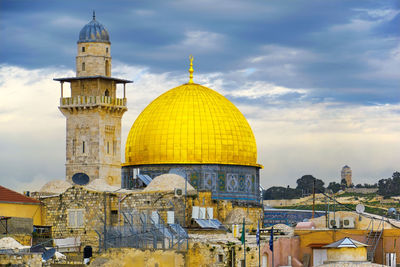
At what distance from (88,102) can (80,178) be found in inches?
279

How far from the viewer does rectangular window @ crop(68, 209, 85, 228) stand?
5566 cm

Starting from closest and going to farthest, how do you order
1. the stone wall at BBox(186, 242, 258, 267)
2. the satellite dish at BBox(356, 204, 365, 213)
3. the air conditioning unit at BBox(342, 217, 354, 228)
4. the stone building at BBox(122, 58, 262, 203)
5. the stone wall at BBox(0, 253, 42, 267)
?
the stone wall at BBox(0, 253, 42, 267) → the stone wall at BBox(186, 242, 258, 267) → the air conditioning unit at BBox(342, 217, 354, 228) → the satellite dish at BBox(356, 204, 365, 213) → the stone building at BBox(122, 58, 262, 203)

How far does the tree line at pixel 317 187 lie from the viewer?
10836cm

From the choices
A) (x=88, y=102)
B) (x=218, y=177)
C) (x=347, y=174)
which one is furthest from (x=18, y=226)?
(x=347, y=174)

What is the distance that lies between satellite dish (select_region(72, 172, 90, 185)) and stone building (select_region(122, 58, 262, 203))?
5.99 m

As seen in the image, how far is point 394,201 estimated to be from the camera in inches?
4060

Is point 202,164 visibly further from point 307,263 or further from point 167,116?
point 307,263

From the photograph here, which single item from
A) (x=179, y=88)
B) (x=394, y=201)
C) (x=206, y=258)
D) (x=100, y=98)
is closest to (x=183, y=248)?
(x=206, y=258)

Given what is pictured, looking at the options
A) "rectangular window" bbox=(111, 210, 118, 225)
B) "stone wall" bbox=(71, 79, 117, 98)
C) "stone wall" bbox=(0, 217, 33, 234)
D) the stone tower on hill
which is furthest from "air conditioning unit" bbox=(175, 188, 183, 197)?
"stone wall" bbox=(71, 79, 117, 98)

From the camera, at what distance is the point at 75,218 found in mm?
55844

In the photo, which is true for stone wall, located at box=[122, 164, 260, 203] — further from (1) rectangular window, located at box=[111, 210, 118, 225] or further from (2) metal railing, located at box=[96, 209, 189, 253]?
(2) metal railing, located at box=[96, 209, 189, 253]

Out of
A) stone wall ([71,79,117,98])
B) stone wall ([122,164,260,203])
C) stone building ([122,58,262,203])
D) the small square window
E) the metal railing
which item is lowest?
the small square window

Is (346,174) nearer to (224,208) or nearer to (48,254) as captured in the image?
(224,208)

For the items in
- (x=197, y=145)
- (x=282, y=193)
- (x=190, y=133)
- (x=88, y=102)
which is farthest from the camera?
(x=282, y=193)
